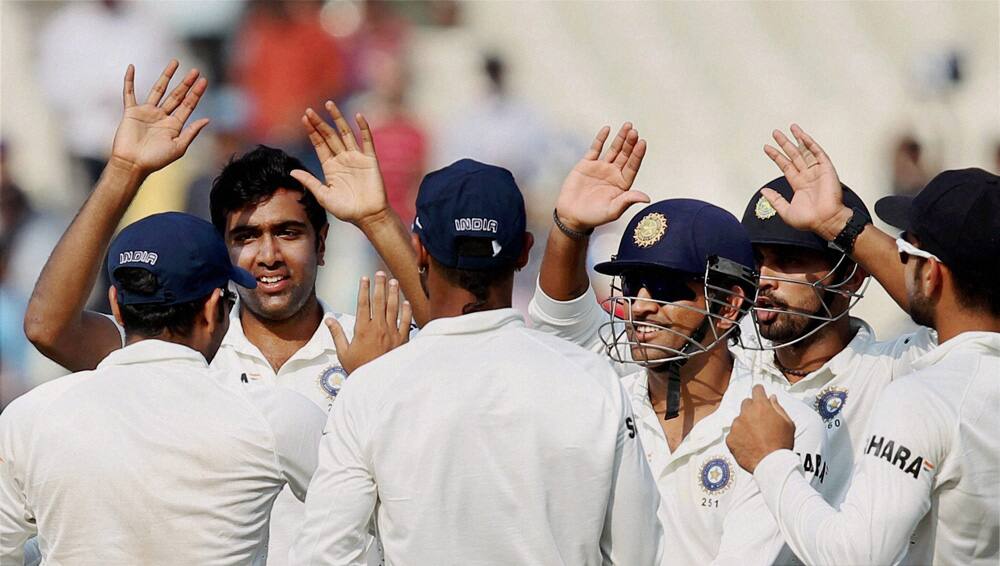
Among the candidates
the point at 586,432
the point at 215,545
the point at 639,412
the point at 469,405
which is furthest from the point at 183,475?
the point at 639,412

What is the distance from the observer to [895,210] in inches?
159

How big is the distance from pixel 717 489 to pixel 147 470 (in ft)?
4.48

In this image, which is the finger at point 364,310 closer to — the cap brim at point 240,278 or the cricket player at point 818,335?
the cap brim at point 240,278

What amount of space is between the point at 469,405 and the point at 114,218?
1.31m

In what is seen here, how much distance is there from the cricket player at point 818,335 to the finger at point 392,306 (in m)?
Answer: 1.07

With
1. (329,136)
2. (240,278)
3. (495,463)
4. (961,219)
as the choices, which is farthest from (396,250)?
(961,219)

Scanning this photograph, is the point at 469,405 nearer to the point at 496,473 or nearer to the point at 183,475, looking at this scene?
the point at 496,473

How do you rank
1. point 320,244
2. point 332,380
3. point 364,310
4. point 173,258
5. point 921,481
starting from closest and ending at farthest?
point 921,481 < point 173,258 < point 364,310 < point 332,380 < point 320,244

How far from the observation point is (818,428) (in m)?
3.64

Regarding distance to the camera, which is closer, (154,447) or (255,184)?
(154,447)

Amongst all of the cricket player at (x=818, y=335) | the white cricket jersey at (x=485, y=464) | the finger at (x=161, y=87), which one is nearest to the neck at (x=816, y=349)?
the cricket player at (x=818, y=335)

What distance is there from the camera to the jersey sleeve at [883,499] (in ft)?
10.1

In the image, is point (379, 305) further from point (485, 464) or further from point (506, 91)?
point (506, 91)

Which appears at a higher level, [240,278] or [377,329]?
[240,278]
